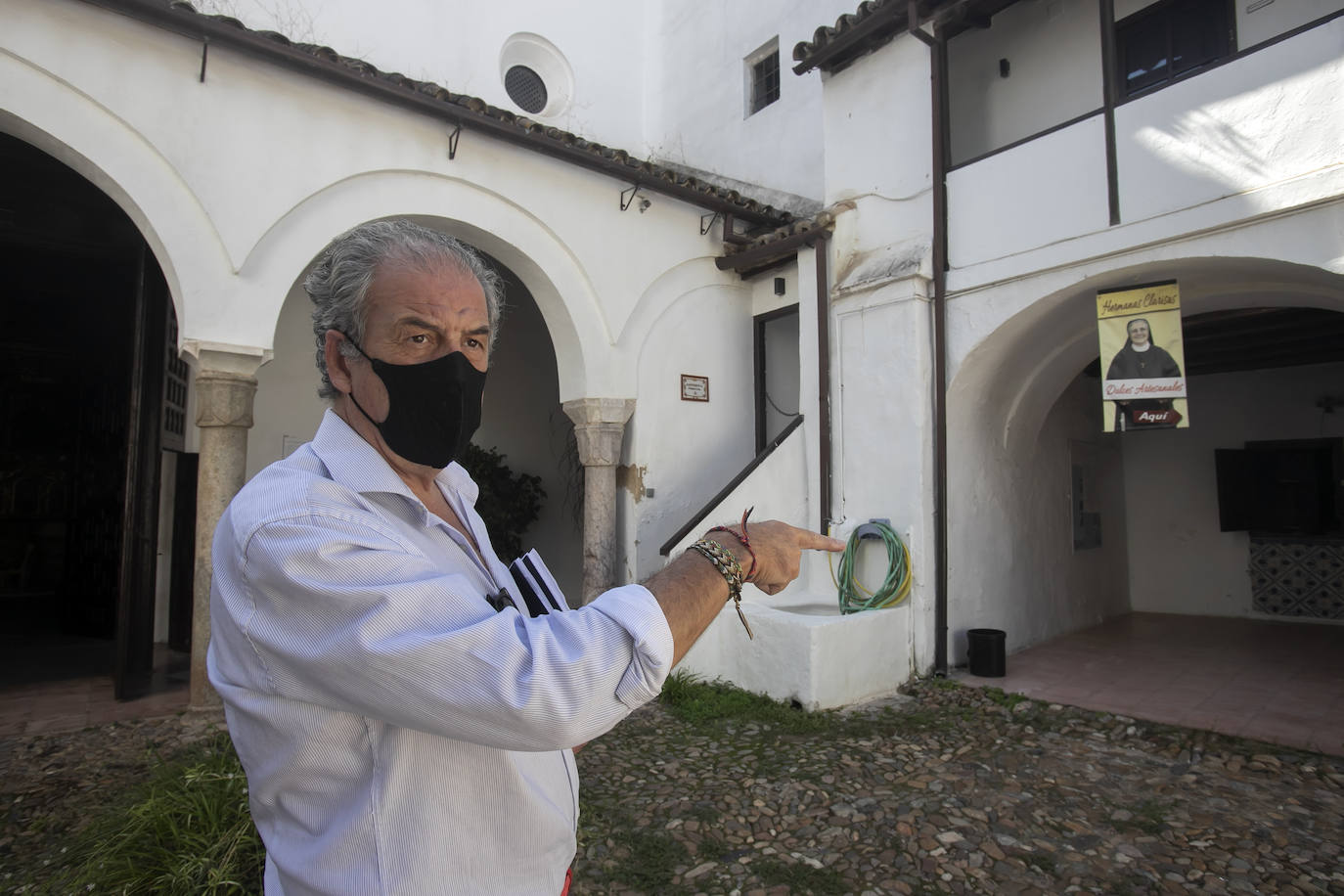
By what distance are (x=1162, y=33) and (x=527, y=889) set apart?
7.36m

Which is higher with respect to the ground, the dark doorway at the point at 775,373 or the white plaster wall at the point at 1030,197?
the white plaster wall at the point at 1030,197

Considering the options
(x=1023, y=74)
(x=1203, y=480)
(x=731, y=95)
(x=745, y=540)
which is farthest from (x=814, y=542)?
(x=731, y=95)

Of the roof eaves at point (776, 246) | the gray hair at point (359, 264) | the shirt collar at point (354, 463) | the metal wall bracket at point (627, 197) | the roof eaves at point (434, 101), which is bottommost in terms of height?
the shirt collar at point (354, 463)

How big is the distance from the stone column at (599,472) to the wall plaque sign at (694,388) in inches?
27.4

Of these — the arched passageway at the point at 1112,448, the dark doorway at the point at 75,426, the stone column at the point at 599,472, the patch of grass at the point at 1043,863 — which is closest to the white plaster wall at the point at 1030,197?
the arched passageway at the point at 1112,448

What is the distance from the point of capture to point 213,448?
5309 mm

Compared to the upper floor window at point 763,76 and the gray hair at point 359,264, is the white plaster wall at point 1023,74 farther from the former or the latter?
the gray hair at point 359,264

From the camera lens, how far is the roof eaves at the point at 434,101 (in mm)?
4988

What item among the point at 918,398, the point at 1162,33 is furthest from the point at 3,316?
the point at 1162,33

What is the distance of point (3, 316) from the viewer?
28.7 ft

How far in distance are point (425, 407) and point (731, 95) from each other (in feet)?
35.2

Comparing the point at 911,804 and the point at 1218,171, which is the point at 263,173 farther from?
the point at 1218,171

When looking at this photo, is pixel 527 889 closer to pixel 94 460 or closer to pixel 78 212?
pixel 78 212

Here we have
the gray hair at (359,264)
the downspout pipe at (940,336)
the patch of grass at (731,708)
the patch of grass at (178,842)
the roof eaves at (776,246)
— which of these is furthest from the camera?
the roof eaves at (776,246)
